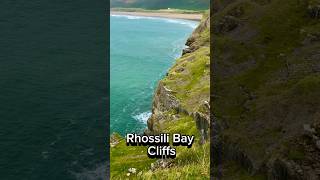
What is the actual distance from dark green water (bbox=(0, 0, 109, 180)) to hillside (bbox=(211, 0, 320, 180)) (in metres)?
32.7

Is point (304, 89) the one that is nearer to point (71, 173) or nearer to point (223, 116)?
point (223, 116)

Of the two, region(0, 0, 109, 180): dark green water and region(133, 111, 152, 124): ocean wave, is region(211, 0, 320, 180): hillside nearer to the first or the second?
region(0, 0, 109, 180): dark green water

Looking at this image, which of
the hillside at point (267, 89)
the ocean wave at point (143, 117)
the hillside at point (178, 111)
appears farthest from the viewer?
the ocean wave at point (143, 117)

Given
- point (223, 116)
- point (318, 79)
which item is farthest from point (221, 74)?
point (318, 79)

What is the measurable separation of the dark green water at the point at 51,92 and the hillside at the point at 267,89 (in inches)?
1286

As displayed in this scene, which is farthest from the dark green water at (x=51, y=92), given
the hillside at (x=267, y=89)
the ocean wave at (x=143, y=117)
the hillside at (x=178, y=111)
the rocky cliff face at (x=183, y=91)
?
the hillside at (x=267, y=89)

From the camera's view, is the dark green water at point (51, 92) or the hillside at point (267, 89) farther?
the dark green water at point (51, 92)

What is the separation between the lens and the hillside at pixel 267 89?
3441cm

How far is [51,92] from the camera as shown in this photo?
400ft

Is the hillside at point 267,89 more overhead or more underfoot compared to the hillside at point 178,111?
more overhead

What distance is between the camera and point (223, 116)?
52.5 meters

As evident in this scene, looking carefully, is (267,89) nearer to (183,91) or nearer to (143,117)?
(183,91)

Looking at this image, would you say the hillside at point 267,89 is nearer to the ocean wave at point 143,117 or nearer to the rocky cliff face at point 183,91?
the rocky cliff face at point 183,91

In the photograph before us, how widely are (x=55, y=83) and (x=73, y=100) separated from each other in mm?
13070
